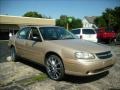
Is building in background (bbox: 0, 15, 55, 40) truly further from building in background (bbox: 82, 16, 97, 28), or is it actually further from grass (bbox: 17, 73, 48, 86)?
building in background (bbox: 82, 16, 97, 28)

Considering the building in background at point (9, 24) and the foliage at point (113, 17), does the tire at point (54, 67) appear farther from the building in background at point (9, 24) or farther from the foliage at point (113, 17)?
the foliage at point (113, 17)

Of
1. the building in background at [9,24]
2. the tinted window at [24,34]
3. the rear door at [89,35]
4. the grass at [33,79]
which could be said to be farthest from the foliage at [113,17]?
the grass at [33,79]

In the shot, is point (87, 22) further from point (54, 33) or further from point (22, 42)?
point (54, 33)

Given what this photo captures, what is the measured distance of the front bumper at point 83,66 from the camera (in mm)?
5557

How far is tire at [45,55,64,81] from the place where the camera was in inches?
239

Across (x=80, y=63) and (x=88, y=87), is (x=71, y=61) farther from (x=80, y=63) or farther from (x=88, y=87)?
(x=88, y=87)

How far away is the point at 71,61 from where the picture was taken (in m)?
5.70

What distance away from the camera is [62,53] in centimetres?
595

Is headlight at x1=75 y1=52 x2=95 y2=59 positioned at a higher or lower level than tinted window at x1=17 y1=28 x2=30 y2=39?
Result: lower

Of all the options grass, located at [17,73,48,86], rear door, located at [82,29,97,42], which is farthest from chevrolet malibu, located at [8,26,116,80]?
rear door, located at [82,29,97,42]

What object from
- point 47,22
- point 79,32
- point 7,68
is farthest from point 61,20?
point 7,68

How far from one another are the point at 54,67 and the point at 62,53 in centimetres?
63

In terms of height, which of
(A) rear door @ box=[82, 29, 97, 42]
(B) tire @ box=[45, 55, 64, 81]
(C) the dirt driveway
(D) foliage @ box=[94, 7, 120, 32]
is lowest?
(C) the dirt driveway

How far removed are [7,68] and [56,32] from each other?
7.58ft
